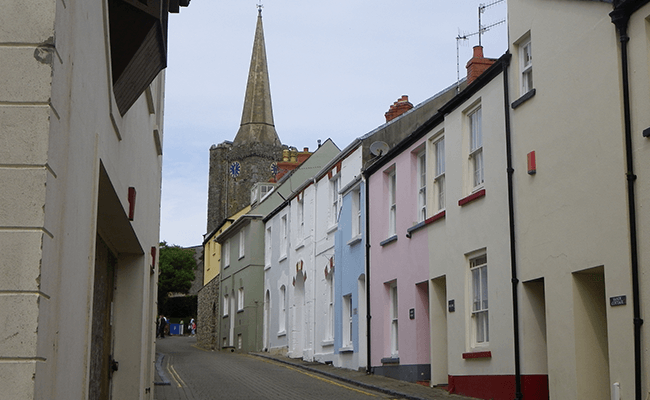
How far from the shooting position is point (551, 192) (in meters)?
11.9

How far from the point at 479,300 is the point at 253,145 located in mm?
73251

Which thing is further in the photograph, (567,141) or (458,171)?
(458,171)

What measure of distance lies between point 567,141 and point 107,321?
272 inches

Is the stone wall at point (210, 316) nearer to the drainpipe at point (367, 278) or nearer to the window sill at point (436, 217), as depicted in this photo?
the drainpipe at point (367, 278)

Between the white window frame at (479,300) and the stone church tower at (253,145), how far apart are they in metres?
71.3

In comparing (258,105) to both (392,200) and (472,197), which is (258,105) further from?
(472,197)

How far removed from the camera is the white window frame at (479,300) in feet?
47.5

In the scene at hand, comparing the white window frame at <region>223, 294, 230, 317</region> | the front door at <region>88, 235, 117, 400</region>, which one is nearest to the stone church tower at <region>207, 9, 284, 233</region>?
the white window frame at <region>223, 294, 230, 317</region>

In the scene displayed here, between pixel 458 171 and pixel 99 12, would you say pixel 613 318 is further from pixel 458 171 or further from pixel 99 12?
pixel 99 12

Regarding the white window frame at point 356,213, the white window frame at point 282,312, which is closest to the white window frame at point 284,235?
the white window frame at point 282,312

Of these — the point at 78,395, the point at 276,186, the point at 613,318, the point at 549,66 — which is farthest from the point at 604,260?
the point at 276,186

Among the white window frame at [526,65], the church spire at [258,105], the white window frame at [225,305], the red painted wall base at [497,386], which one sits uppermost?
the church spire at [258,105]

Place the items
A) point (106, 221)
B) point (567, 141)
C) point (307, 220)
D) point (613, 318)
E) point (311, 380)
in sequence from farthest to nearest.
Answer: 1. point (307, 220)
2. point (311, 380)
3. point (567, 141)
4. point (613, 318)
5. point (106, 221)

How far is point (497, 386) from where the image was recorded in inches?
Answer: 530
